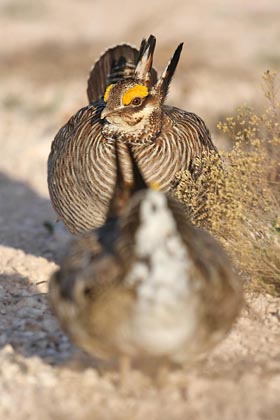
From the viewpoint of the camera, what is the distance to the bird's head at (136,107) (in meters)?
5.12

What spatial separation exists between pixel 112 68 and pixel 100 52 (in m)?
9.39

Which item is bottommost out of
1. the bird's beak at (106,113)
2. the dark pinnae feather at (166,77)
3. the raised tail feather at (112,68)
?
the bird's beak at (106,113)

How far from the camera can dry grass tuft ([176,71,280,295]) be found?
502cm

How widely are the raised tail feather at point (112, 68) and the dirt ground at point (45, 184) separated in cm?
137

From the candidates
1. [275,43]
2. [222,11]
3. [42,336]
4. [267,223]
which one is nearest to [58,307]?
[42,336]

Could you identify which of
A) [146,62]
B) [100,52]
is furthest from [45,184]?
[100,52]

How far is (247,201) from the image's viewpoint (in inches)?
199

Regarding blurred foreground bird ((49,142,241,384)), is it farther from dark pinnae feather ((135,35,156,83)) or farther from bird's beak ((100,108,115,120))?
dark pinnae feather ((135,35,156,83))

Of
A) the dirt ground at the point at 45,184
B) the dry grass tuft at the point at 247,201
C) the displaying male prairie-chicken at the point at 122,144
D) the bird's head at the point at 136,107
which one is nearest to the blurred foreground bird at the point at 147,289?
the dirt ground at the point at 45,184

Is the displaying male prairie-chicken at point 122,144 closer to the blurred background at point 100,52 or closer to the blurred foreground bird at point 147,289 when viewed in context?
the blurred foreground bird at point 147,289

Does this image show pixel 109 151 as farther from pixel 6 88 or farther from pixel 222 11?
pixel 222 11

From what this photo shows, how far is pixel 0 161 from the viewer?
33.4 feet

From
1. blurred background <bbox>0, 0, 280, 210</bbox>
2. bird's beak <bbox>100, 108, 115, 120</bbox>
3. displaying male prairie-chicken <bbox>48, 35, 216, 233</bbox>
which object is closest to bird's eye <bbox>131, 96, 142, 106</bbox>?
displaying male prairie-chicken <bbox>48, 35, 216, 233</bbox>

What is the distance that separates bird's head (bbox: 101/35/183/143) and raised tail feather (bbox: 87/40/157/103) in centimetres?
88
